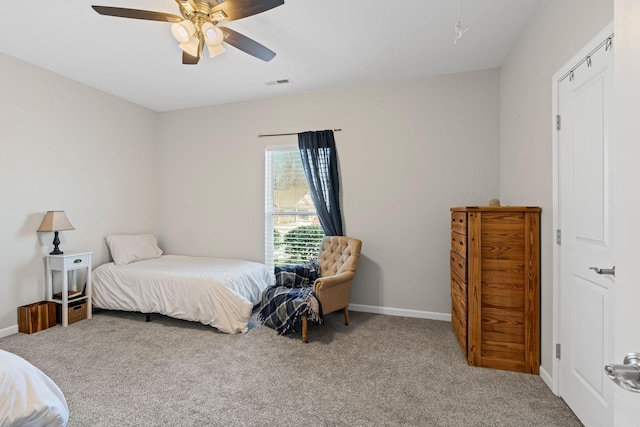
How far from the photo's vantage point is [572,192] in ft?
6.54

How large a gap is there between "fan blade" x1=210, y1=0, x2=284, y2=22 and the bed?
8.08 ft

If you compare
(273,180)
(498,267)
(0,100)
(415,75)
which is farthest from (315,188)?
(0,100)

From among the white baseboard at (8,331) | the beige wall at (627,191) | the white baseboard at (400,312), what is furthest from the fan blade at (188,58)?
the white baseboard at (8,331)

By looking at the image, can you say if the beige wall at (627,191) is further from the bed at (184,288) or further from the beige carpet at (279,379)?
the bed at (184,288)

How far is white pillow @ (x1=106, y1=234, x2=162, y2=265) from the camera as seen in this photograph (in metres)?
4.11

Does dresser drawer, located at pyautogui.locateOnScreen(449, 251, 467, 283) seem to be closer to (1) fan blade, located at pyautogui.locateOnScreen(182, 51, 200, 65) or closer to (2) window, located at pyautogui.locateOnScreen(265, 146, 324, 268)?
(2) window, located at pyautogui.locateOnScreen(265, 146, 324, 268)

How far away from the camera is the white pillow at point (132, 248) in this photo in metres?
4.11

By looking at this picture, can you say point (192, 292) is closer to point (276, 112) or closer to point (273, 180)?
point (273, 180)

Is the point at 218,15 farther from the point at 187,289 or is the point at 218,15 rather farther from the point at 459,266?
the point at 459,266

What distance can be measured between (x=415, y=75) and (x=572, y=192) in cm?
228

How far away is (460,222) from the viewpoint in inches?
111

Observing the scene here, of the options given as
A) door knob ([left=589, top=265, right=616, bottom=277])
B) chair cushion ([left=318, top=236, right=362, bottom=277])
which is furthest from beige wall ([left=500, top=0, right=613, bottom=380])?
chair cushion ([left=318, top=236, right=362, bottom=277])

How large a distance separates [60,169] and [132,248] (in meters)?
1.25

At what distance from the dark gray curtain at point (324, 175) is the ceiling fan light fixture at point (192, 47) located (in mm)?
1823
